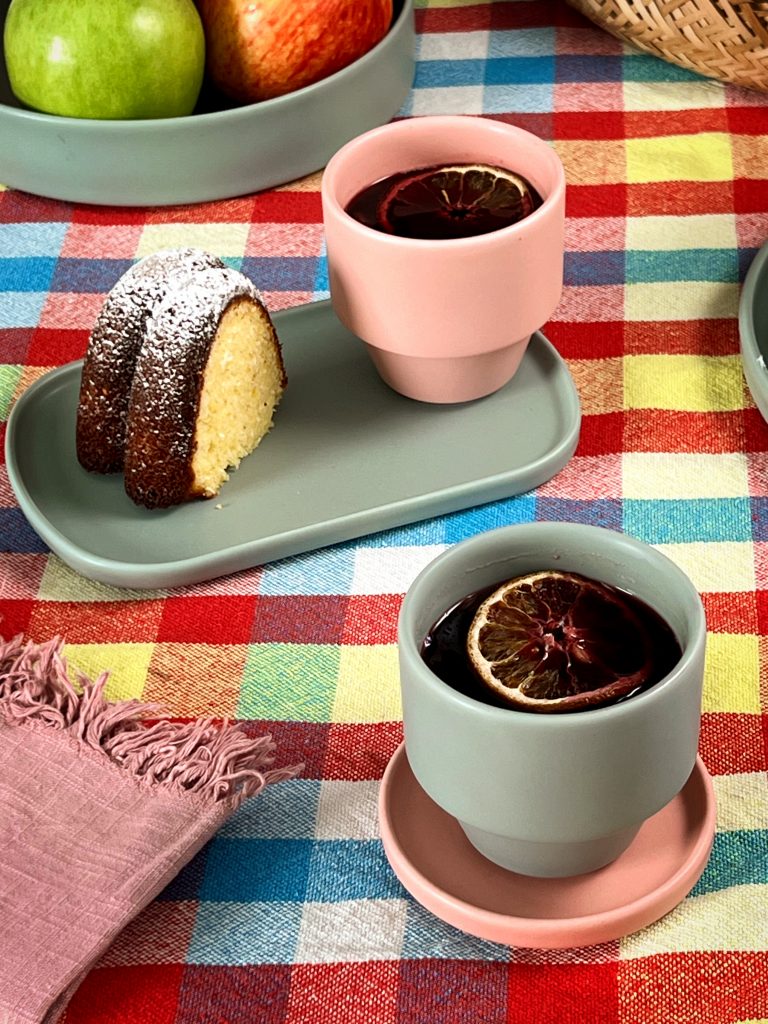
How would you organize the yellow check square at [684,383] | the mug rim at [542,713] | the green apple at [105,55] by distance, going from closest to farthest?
the mug rim at [542,713]
the yellow check square at [684,383]
the green apple at [105,55]

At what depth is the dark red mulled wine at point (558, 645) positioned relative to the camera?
542 mm

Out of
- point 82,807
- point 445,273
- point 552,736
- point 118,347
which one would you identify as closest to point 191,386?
point 118,347

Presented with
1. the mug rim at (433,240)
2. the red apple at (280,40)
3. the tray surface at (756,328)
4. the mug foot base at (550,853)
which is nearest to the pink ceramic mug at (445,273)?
the mug rim at (433,240)

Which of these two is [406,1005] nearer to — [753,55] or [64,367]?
[64,367]

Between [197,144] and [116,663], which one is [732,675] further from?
[197,144]

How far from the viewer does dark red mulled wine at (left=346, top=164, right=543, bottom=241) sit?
847mm

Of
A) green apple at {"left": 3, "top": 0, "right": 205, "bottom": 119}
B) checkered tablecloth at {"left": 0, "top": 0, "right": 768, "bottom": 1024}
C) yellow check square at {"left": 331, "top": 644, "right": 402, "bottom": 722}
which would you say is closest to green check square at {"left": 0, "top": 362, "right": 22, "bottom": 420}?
checkered tablecloth at {"left": 0, "top": 0, "right": 768, "bottom": 1024}

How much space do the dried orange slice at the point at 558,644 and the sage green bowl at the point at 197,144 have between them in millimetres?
631

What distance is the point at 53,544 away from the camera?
808mm

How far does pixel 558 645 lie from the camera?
1.83 ft

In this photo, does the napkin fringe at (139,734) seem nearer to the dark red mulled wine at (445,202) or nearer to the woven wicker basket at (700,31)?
the dark red mulled wine at (445,202)

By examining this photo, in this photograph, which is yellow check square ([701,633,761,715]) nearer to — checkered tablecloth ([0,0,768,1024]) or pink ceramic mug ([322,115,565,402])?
checkered tablecloth ([0,0,768,1024])

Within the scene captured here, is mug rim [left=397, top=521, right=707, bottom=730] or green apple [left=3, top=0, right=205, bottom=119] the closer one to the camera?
mug rim [left=397, top=521, right=707, bottom=730]

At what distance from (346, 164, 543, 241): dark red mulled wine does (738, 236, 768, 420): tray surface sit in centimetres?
16
